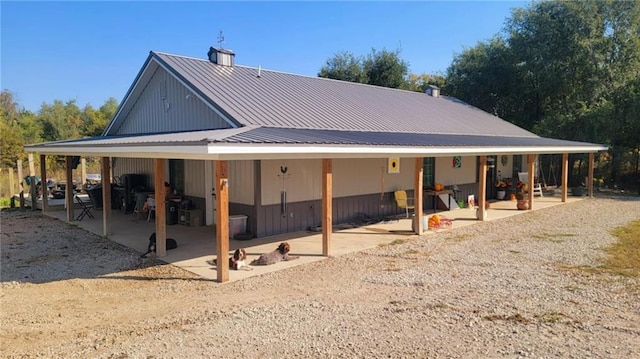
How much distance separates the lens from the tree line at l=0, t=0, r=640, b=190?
20.2 m

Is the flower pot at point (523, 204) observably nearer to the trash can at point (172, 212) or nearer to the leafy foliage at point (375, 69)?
the trash can at point (172, 212)

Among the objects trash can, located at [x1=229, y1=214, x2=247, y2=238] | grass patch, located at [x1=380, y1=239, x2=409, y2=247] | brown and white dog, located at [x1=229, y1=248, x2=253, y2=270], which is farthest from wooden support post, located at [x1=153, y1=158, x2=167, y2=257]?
grass patch, located at [x1=380, y1=239, x2=409, y2=247]

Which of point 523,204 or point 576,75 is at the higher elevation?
point 576,75

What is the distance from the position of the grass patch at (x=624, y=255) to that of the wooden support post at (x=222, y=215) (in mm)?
5911

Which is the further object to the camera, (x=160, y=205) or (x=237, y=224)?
(x=237, y=224)

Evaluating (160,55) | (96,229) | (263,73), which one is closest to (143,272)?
(96,229)

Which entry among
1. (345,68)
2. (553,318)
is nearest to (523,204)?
(553,318)

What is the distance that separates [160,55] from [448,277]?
917 centimetres

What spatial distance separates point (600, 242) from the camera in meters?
8.99

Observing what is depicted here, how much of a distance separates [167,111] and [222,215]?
661cm

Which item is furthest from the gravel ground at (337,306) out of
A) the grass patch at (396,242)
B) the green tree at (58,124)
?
the green tree at (58,124)

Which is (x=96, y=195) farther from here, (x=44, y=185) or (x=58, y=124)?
(x=58, y=124)

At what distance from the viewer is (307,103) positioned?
1175 cm

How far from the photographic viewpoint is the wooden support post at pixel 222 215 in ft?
20.2
